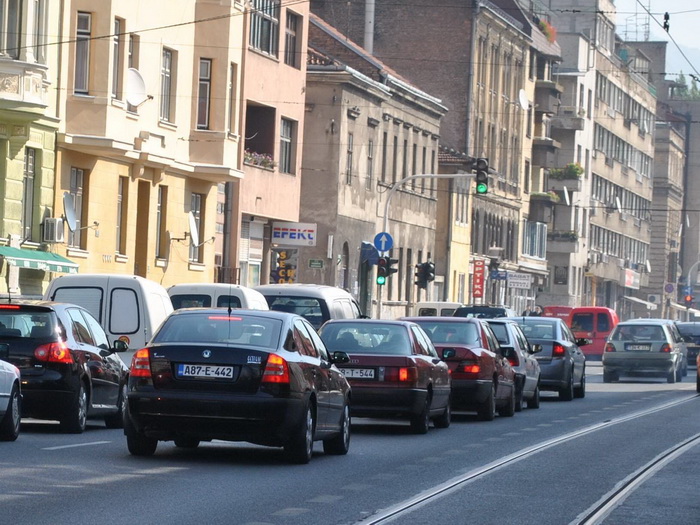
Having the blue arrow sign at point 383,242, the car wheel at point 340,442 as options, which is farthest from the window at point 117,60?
the car wheel at point 340,442

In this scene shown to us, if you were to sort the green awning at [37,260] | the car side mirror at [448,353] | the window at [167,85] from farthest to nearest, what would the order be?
the window at [167,85], the green awning at [37,260], the car side mirror at [448,353]

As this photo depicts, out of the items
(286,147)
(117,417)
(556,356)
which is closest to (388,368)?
(117,417)

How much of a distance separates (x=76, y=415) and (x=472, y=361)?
732cm

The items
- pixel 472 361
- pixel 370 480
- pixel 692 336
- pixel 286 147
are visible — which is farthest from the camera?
pixel 692 336

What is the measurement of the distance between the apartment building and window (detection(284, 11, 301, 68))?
155 inches

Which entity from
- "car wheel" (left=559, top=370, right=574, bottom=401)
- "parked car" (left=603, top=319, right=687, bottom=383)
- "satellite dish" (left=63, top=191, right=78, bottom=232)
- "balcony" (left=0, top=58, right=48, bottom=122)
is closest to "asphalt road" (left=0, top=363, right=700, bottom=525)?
"car wheel" (left=559, top=370, right=574, bottom=401)

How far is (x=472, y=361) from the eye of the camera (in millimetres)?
25125

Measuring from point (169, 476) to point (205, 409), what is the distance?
127 cm

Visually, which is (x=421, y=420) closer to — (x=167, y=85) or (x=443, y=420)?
(x=443, y=420)

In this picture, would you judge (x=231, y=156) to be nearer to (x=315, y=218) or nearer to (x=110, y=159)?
(x=110, y=159)

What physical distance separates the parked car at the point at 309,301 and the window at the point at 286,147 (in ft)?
72.0

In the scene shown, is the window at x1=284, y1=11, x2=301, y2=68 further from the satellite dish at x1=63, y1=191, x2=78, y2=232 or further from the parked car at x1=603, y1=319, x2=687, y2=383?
the satellite dish at x1=63, y1=191, x2=78, y2=232

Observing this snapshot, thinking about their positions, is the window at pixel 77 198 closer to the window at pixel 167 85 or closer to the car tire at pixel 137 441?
the window at pixel 167 85

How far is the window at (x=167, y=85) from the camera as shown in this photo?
41812 mm
